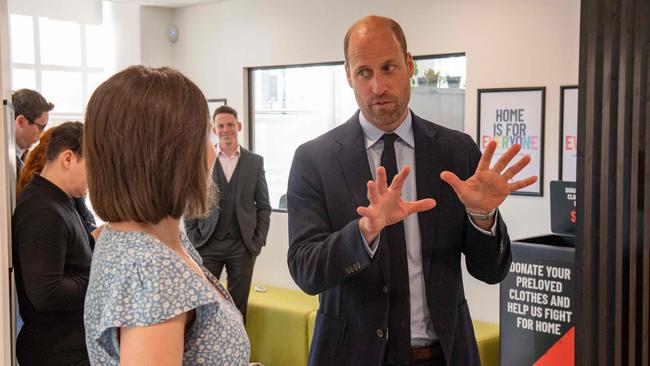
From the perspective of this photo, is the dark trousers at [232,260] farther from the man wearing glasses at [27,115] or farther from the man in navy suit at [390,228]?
the man in navy suit at [390,228]

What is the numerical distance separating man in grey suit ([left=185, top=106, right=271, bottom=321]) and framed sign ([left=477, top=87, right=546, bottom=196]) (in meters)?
1.68

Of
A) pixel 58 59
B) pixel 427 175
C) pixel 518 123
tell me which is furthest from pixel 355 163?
pixel 58 59

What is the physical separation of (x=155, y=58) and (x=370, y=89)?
19.5 ft

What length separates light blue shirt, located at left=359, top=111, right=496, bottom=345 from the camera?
1954 mm

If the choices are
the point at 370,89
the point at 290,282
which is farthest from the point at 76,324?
the point at 290,282

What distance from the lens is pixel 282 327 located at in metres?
5.70

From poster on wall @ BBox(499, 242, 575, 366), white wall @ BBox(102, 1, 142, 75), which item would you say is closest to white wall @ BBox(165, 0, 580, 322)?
white wall @ BBox(102, 1, 142, 75)

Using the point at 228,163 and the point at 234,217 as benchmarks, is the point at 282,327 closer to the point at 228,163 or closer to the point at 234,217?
the point at 234,217

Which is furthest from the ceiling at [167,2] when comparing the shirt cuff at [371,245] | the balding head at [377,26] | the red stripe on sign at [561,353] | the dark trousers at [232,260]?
the shirt cuff at [371,245]

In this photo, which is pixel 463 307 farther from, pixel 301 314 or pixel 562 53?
pixel 301 314

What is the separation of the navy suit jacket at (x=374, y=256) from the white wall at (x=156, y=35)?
19.1 ft

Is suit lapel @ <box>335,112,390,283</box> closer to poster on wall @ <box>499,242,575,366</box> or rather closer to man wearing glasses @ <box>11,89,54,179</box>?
poster on wall @ <box>499,242,575,366</box>

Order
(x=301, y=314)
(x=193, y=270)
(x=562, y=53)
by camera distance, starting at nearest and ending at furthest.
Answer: (x=193, y=270) < (x=562, y=53) < (x=301, y=314)

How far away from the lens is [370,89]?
207 cm
